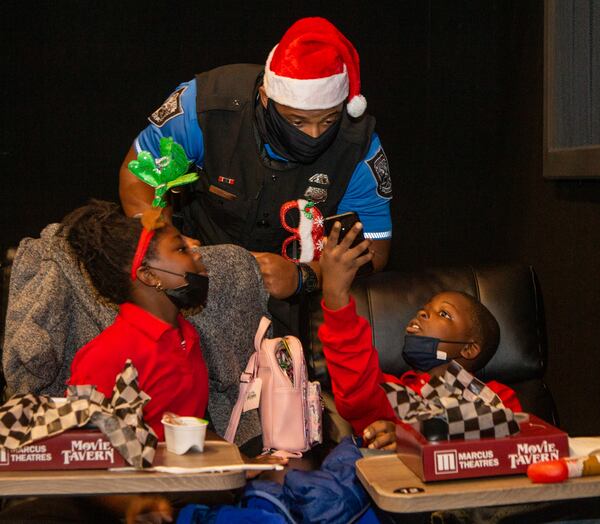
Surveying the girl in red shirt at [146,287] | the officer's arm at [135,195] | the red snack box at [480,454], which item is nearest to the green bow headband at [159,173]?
the girl in red shirt at [146,287]

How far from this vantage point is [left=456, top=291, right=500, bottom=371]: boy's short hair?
8.60ft

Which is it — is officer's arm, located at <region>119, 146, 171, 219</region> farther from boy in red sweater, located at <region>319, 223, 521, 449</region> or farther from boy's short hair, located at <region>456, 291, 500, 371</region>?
boy's short hair, located at <region>456, 291, 500, 371</region>

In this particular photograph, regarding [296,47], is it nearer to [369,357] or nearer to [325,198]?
[325,198]

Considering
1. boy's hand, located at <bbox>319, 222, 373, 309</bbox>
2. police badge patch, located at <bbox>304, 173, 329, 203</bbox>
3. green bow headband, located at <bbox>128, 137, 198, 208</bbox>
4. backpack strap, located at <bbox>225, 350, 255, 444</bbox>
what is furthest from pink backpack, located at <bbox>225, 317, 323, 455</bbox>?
police badge patch, located at <bbox>304, 173, 329, 203</bbox>

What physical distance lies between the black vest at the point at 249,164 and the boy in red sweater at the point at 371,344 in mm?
532

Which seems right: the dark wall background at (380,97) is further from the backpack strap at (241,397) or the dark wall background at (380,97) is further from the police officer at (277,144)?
the backpack strap at (241,397)

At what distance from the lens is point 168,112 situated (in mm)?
2906

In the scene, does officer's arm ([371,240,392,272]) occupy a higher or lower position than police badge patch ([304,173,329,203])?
lower

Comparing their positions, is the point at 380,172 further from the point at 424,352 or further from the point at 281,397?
the point at 281,397

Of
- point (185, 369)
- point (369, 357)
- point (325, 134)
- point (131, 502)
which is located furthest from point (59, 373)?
point (325, 134)

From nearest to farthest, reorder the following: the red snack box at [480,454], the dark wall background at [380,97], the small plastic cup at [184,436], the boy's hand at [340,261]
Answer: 1. the red snack box at [480,454]
2. the small plastic cup at [184,436]
3. the boy's hand at [340,261]
4. the dark wall background at [380,97]

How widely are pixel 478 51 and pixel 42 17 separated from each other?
6.24ft

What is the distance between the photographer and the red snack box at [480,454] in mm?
1785

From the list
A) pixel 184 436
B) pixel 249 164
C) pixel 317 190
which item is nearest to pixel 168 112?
pixel 249 164
